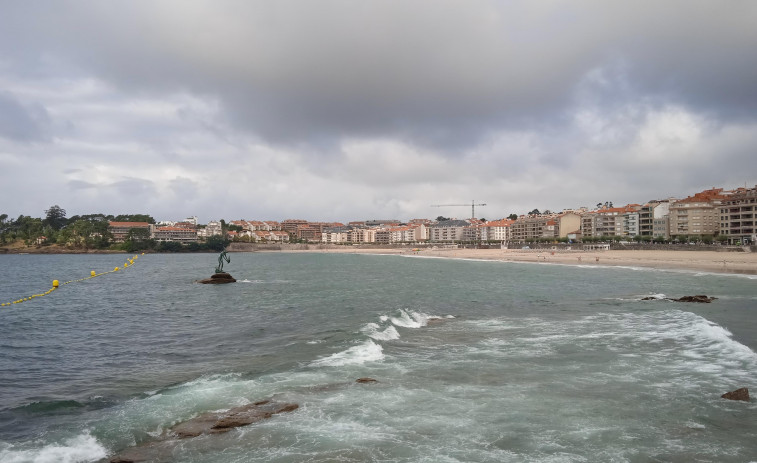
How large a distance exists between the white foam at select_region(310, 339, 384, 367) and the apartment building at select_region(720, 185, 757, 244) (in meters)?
108

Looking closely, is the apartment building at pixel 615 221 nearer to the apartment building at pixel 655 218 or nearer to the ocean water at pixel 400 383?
the apartment building at pixel 655 218

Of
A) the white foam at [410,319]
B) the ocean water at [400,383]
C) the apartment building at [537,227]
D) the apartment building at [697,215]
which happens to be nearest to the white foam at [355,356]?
the ocean water at [400,383]

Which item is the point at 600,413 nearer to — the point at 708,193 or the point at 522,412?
the point at 522,412

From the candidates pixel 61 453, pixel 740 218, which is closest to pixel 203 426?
pixel 61 453

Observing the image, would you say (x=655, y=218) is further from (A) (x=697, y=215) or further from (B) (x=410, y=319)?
(B) (x=410, y=319)

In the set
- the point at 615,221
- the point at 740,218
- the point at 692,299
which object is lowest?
the point at 692,299

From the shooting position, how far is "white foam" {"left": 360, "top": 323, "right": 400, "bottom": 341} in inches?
778

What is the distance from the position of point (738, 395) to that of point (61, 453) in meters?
14.6

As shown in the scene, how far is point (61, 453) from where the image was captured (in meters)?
9.20

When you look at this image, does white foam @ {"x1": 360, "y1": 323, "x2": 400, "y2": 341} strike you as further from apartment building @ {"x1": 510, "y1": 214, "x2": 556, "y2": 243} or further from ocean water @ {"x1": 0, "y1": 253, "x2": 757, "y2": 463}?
apartment building @ {"x1": 510, "y1": 214, "x2": 556, "y2": 243}

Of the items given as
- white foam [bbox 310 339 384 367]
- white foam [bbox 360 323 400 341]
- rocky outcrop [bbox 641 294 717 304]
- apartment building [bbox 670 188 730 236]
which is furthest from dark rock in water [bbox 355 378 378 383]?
apartment building [bbox 670 188 730 236]

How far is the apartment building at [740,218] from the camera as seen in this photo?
102m

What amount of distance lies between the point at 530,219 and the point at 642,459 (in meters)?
197

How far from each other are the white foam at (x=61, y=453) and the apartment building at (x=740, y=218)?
386ft
